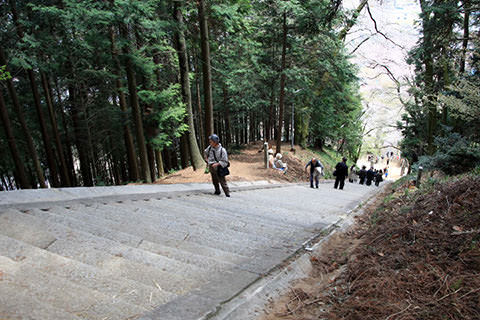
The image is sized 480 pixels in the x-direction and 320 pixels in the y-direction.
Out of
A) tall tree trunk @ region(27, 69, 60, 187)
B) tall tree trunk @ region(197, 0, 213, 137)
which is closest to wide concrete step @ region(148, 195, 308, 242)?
tall tree trunk @ region(197, 0, 213, 137)

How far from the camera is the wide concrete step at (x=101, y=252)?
2758mm

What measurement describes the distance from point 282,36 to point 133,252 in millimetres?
18927

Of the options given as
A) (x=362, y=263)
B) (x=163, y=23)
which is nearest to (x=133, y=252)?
(x=362, y=263)

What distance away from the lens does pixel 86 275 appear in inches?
99.9

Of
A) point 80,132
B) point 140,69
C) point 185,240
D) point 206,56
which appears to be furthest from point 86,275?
point 80,132

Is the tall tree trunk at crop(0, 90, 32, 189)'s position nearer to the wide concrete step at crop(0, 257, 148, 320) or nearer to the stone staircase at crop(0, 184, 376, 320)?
the stone staircase at crop(0, 184, 376, 320)

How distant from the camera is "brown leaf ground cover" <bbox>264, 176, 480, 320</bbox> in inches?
81.3

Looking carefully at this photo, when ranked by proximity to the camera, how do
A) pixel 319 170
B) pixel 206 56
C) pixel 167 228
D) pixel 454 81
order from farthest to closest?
1. pixel 319 170
2. pixel 206 56
3. pixel 454 81
4. pixel 167 228

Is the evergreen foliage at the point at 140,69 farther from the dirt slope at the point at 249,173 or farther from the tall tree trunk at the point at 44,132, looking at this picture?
the dirt slope at the point at 249,173

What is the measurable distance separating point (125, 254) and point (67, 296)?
0.84 m

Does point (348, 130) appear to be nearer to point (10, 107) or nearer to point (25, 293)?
point (10, 107)

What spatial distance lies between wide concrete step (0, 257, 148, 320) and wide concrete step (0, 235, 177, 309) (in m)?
0.06

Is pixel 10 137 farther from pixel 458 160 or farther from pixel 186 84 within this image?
pixel 458 160

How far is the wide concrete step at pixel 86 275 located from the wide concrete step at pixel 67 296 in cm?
6
